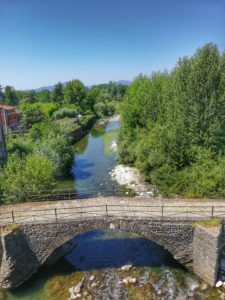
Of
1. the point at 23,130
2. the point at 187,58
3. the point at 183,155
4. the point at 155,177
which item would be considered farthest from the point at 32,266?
the point at 23,130

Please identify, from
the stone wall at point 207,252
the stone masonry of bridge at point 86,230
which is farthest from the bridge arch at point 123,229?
the stone wall at point 207,252

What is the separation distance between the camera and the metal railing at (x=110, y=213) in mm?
14586

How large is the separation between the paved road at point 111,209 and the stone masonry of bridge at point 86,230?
413 mm

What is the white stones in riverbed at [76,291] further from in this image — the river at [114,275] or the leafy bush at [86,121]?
the leafy bush at [86,121]

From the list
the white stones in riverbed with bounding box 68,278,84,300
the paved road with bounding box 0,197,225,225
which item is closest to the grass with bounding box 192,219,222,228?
the paved road with bounding box 0,197,225,225

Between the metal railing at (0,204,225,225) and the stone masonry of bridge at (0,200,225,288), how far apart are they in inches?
9.5

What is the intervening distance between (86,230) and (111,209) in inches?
83.2

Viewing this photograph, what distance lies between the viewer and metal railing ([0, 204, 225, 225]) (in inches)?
574

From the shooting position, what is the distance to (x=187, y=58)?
74.3 ft

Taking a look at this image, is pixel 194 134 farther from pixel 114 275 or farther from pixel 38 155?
pixel 38 155

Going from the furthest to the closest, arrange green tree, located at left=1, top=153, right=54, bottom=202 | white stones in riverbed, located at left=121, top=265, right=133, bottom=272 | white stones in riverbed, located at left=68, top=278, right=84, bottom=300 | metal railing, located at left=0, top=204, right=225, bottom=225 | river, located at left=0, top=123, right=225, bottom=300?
green tree, located at left=1, top=153, right=54, bottom=202
white stones in riverbed, located at left=121, top=265, right=133, bottom=272
metal railing, located at left=0, top=204, right=225, bottom=225
river, located at left=0, top=123, right=225, bottom=300
white stones in riverbed, located at left=68, top=278, right=84, bottom=300

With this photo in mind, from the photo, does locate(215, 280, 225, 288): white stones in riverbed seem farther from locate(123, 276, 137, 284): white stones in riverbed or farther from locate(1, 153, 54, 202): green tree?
locate(1, 153, 54, 202): green tree

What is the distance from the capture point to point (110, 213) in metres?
15.1

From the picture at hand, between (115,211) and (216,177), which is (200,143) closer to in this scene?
(216,177)
